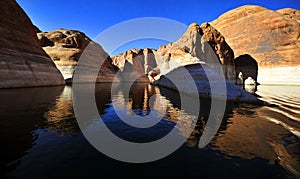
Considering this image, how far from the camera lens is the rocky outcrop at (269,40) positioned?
153 ft

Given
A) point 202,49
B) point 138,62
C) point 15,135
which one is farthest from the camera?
point 138,62

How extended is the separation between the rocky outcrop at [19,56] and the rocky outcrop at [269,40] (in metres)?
67.3

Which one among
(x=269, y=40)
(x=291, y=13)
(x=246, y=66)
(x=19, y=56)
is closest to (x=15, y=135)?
(x=19, y=56)

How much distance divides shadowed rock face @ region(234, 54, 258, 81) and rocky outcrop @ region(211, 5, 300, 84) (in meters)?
1.94

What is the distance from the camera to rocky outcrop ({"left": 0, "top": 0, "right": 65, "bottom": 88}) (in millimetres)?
17922

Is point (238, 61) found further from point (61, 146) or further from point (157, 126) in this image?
point (61, 146)

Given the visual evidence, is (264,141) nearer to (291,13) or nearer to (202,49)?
(202,49)

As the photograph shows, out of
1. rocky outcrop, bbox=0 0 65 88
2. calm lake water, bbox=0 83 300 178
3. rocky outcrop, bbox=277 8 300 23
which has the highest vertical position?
rocky outcrop, bbox=277 8 300 23

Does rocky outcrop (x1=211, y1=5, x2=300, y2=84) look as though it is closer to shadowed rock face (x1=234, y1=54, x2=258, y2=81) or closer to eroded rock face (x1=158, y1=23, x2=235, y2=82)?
shadowed rock face (x1=234, y1=54, x2=258, y2=81)

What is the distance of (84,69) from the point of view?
4025cm

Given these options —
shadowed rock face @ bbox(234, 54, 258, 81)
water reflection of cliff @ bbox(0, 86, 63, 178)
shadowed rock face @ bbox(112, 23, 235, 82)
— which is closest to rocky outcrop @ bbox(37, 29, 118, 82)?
shadowed rock face @ bbox(112, 23, 235, 82)

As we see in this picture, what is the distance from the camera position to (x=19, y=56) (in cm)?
2028

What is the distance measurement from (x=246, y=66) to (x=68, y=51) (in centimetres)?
6914

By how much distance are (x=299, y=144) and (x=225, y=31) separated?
77.1 metres
